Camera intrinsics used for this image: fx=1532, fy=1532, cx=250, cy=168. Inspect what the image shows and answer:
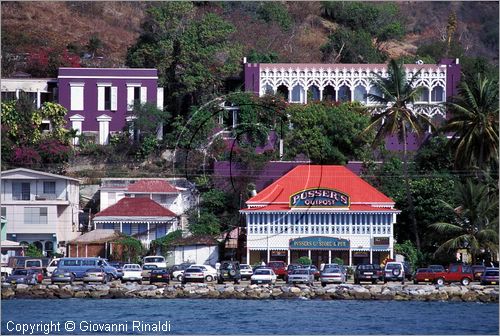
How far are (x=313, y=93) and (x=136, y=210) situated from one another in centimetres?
2331

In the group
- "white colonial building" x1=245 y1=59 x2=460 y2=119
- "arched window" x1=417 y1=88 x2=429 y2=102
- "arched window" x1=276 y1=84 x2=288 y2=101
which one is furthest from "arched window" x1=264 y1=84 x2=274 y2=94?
"arched window" x1=417 y1=88 x2=429 y2=102

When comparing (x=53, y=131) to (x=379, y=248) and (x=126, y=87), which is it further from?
(x=379, y=248)

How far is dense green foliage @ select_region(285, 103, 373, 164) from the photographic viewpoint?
110m

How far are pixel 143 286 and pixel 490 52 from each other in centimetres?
11258

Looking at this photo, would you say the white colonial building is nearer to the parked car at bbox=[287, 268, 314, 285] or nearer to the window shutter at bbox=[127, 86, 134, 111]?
the window shutter at bbox=[127, 86, 134, 111]

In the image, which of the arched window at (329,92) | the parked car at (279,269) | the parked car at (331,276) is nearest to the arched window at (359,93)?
the arched window at (329,92)

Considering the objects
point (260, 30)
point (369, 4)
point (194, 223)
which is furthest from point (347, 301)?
point (369, 4)

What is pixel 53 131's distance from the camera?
11362 cm

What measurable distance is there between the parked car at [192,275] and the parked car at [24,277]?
→ 8236mm

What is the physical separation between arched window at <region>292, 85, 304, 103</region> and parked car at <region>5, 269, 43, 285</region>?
1644 inches

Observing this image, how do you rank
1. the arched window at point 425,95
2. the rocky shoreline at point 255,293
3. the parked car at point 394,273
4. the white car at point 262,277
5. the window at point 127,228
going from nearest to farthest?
1. the rocky shoreline at point 255,293
2. the white car at point 262,277
3. the parked car at point 394,273
4. the window at point 127,228
5. the arched window at point 425,95

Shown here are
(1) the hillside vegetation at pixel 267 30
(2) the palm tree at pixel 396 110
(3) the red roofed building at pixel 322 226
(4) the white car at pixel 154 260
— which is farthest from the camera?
(1) the hillside vegetation at pixel 267 30

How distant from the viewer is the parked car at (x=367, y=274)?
85.5m

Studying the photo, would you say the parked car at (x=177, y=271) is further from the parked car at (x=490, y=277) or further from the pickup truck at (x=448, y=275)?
the parked car at (x=490, y=277)
